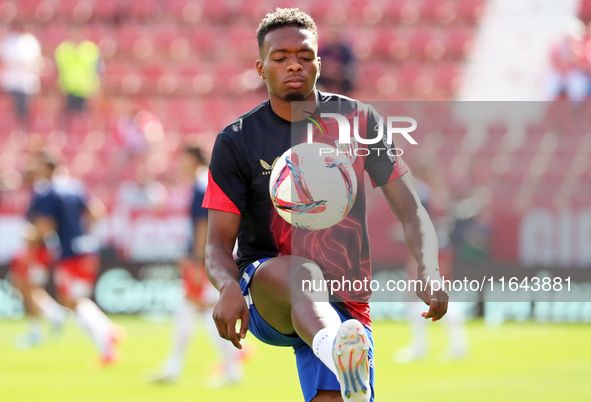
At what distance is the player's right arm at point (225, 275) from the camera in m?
3.46

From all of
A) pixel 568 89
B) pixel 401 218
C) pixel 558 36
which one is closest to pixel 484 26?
pixel 558 36

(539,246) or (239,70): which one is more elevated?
(239,70)

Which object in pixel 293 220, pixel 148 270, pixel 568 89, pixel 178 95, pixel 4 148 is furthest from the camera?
pixel 178 95

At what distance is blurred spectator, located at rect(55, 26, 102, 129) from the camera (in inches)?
679

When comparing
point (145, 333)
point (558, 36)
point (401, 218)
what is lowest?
point (145, 333)

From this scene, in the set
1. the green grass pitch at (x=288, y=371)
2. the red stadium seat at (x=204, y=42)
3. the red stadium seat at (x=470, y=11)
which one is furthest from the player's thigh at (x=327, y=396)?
the red stadium seat at (x=470, y=11)

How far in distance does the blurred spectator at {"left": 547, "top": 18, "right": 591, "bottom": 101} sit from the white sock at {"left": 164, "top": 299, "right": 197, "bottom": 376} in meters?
8.94

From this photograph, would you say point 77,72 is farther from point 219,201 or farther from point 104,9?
→ point 219,201

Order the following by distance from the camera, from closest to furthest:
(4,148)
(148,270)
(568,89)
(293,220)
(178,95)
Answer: (293,220) < (148,270) < (568,89) < (4,148) < (178,95)

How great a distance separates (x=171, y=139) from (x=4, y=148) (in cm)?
312

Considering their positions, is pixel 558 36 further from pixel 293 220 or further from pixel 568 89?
pixel 293 220

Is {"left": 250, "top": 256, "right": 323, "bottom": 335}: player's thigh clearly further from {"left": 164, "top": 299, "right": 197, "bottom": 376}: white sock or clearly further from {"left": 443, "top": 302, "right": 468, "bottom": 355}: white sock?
{"left": 443, "top": 302, "right": 468, "bottom": 355}: white sock

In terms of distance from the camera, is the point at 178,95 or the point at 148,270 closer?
the point at 148,270

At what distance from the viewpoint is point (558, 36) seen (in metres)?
18.5
